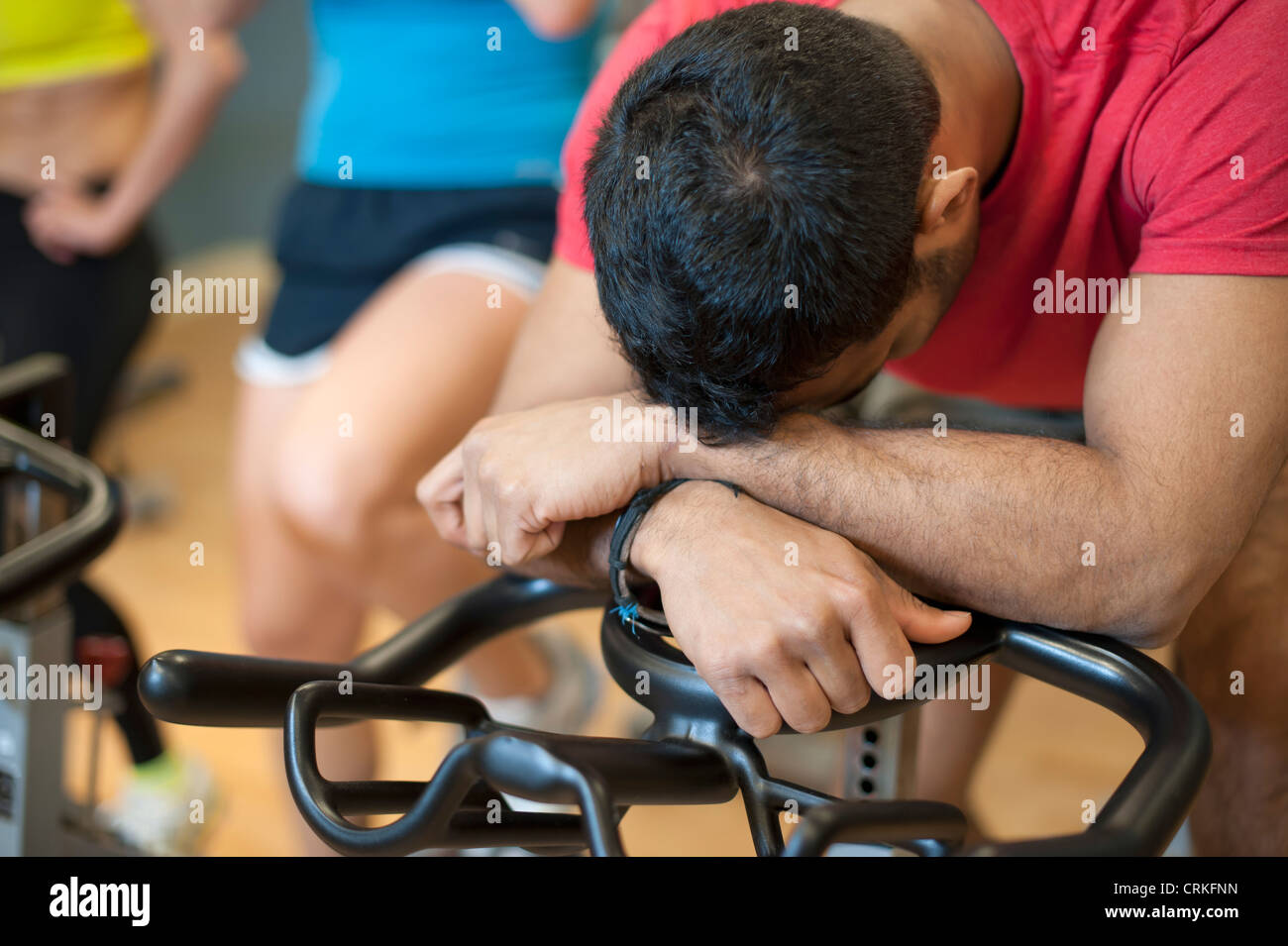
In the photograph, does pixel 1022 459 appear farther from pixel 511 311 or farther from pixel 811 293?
pixel 511 311

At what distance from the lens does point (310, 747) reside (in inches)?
27.3

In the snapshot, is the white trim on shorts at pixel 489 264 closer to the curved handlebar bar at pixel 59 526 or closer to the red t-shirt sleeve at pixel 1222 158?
the curved handlebar bar at pixel 59 526

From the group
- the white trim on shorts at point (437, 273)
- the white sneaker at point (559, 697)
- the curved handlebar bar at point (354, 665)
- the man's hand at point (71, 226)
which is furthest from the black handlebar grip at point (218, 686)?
the man's hand at point (71, 226)

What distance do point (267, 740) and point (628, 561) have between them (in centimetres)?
133

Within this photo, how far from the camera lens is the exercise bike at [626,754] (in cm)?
60

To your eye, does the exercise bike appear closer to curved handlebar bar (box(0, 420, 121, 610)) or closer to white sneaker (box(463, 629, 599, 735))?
curved handlebar bar (box(0, 420, 121, 610))

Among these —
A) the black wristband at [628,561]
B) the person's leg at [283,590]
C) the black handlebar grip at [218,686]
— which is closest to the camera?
the black handlebar grip at [218,686]

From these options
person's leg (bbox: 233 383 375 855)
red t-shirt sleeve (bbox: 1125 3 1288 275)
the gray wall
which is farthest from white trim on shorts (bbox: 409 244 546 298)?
the gray wall

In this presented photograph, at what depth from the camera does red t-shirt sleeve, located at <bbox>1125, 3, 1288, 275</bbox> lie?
849 mm

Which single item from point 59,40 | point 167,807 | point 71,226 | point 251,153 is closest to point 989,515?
point 167,807

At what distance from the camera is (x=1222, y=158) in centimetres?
88

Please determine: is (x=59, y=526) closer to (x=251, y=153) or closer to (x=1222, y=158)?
(x=1222, y=158)

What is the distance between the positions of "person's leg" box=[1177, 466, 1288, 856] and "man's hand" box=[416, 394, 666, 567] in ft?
1.76
